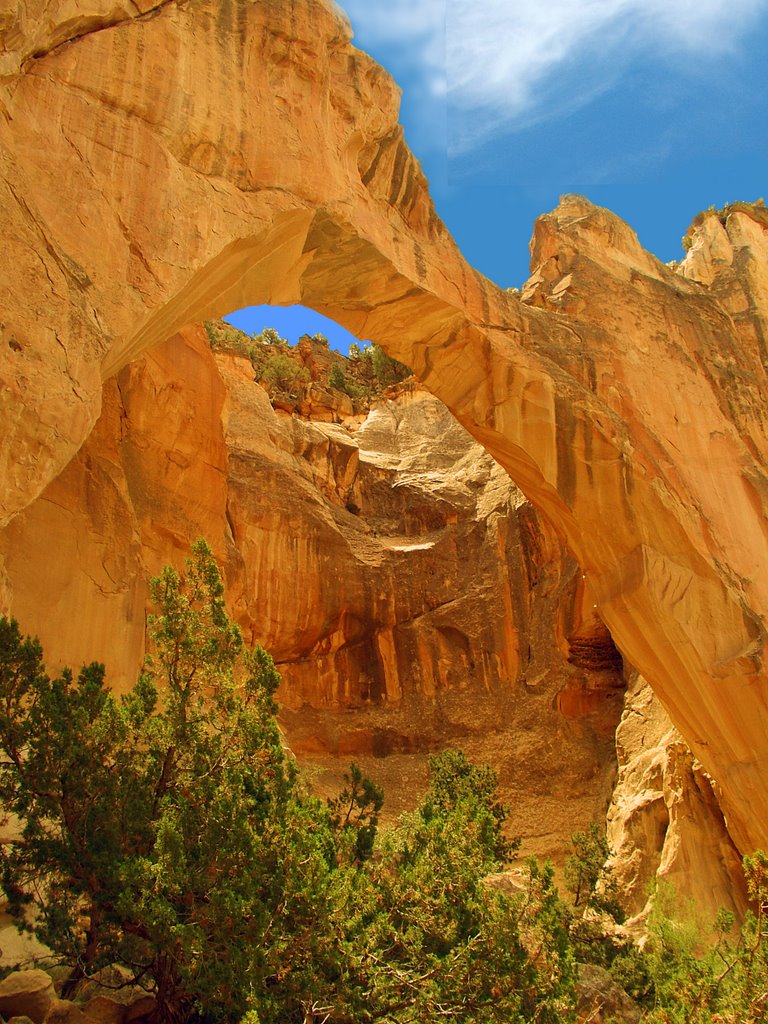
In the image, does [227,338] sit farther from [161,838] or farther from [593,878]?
[161,838]

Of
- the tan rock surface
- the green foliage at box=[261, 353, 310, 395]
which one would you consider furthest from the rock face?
the green foliage at box=[261, 353, 310, 395]

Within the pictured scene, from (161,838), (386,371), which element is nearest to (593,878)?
(161,838)

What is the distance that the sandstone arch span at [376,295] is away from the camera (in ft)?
26.8

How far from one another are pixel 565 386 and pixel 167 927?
10.8 m

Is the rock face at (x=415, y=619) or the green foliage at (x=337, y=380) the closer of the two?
the rock face at (x=415, y=619)

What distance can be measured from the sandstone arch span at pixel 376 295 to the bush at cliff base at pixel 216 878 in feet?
6.22

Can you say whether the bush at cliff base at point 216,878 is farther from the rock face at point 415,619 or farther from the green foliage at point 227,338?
the green foliage at point 227,338

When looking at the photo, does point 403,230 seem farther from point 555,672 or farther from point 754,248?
point 555,672

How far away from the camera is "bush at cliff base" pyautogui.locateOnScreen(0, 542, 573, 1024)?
260 inches

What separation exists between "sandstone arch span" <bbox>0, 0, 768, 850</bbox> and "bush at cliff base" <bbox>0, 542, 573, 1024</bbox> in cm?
190

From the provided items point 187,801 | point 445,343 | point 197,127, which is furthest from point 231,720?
point 445,343

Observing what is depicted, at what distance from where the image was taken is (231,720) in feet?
25.8

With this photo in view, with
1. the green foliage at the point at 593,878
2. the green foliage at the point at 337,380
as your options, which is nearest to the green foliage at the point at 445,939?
the green foliage at the point at 593,878

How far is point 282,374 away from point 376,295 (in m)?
19.4
